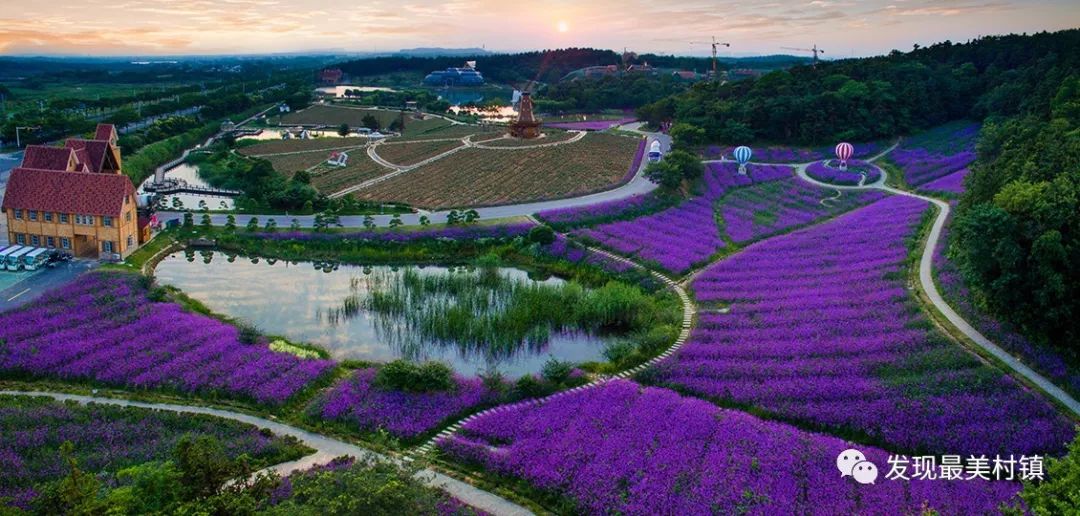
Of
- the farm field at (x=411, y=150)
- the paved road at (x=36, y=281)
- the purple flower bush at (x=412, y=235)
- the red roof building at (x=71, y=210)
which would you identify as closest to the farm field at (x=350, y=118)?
the farm field at (x=411, y=150)

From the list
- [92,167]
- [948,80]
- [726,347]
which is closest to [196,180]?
[92,167]

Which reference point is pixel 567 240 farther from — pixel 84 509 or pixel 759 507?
pixel 84 509

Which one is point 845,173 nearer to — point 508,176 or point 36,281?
point 508,176

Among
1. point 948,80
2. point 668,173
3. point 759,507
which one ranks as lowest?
point 759,507

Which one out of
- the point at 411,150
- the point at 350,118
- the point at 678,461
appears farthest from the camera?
the point at 350,118

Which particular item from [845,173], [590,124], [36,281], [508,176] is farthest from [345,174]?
[590,124]

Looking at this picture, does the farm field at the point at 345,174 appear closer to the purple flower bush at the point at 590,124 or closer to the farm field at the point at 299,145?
the farm field at the point at 299,145
